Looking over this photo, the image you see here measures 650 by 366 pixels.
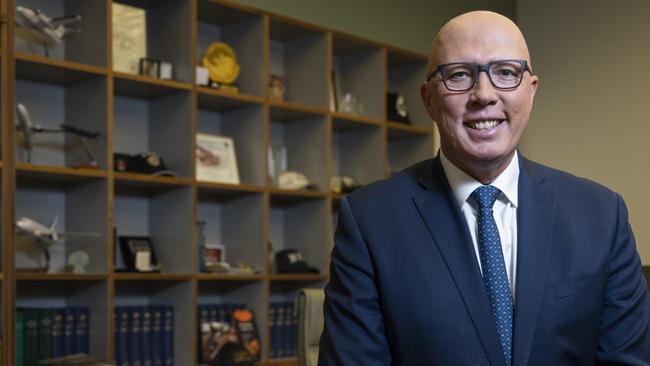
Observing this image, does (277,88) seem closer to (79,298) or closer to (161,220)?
(161,220)

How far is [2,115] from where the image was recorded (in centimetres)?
366

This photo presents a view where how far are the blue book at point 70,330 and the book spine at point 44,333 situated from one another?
0.08 m

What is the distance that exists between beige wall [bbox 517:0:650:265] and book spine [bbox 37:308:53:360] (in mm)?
3363

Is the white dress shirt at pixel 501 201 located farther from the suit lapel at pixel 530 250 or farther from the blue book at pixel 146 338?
the blue book at pixel 146 338

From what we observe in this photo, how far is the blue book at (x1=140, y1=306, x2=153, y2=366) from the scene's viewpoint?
13.9ft

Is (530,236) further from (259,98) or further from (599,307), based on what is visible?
(259,98)

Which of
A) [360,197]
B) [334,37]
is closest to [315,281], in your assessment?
[334,37]

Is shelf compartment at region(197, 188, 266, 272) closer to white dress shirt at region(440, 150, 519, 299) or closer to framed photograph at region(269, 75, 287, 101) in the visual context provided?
framed photograph at region(269, 75, 287, 101)

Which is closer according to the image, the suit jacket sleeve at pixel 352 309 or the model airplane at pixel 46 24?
the suit jacket sleeve at pixel 352 309

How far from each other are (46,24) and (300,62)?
1.66 metres

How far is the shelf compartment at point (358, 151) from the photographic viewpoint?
5293 mm

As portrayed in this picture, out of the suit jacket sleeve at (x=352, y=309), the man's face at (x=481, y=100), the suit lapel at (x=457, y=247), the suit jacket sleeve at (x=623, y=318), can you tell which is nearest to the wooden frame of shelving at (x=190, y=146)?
the suit jacket sleeve at (x=352, y=309)

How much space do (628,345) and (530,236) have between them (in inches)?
10.4

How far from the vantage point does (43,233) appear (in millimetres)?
3842
